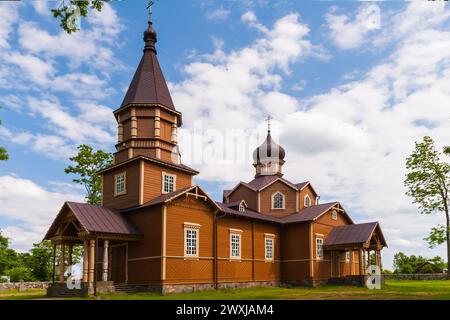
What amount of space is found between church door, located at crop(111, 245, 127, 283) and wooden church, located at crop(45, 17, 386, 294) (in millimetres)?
54

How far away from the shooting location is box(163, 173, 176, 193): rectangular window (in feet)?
86.0

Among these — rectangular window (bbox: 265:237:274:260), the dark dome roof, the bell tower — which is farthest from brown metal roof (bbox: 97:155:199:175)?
the dark dome roof

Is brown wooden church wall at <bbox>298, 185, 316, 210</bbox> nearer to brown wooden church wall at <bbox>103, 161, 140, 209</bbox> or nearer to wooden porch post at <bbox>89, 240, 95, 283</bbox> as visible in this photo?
brown wooden church wall at <bbox>103, 161, 140, 209</bbox>

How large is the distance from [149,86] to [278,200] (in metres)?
13.3

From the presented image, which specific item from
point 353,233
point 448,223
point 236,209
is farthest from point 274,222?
point 448,223

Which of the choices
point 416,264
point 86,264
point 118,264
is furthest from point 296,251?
point 416,264

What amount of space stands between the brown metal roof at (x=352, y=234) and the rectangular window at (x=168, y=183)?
39.4ft

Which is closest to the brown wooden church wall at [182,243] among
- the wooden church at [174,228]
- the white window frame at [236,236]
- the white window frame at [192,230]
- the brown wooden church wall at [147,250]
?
the wooden church at [174,228]

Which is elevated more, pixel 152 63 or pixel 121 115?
pixel 152 63

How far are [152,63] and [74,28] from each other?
1735cm

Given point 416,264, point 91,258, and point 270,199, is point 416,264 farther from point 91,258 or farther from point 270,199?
point 91,258
